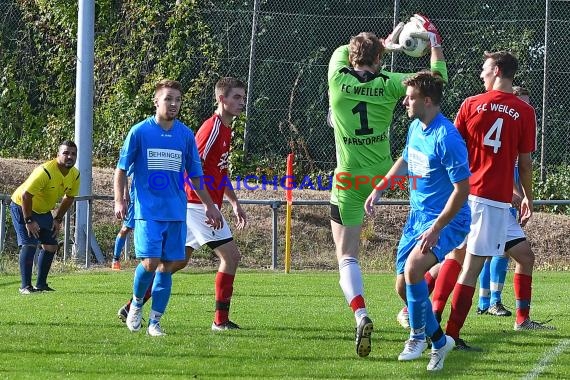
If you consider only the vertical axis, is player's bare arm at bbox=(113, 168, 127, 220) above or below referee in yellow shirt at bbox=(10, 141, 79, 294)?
above

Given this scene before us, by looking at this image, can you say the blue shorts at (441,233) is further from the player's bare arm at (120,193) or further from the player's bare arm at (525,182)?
the player's bare arm at (120,193)

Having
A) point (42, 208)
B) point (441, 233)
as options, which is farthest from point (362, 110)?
point (42, 208)

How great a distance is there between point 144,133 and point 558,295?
19.2 feet

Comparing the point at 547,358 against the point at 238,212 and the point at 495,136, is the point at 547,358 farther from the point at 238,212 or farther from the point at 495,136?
the point at 238,212

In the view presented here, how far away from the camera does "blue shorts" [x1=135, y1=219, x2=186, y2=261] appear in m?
8.59

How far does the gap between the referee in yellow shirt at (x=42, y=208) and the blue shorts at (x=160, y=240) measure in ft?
14.4

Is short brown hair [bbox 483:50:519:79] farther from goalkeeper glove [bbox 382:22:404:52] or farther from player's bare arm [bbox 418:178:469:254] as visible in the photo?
player's bare arm [bbox 418:178:469:254]

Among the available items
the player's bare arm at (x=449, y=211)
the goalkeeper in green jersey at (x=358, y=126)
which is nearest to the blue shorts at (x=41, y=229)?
the goalkeeper in green jersey at (x=358, y=126)

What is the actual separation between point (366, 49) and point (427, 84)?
2.79 ft

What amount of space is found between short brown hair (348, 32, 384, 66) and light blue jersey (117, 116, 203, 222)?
167 cm

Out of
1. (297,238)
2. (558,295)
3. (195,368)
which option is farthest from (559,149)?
(195,368)

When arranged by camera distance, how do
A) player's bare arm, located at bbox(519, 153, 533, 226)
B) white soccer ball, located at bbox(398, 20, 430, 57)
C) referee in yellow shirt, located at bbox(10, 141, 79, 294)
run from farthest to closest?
referee in yellow shirt, located at bbox(10, 141, 79, 294)
player's bare arm, located at bbox(519, 153, 533, 226)
white soccer ball, located at bbox(398, 20, 430, 57)

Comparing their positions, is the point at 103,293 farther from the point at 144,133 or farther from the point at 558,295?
the point at 558,295

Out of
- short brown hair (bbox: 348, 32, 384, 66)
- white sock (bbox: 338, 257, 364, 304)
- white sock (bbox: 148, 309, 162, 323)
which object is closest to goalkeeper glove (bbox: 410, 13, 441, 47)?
short brown hair (bbox: 348, 32, 384, 66)
